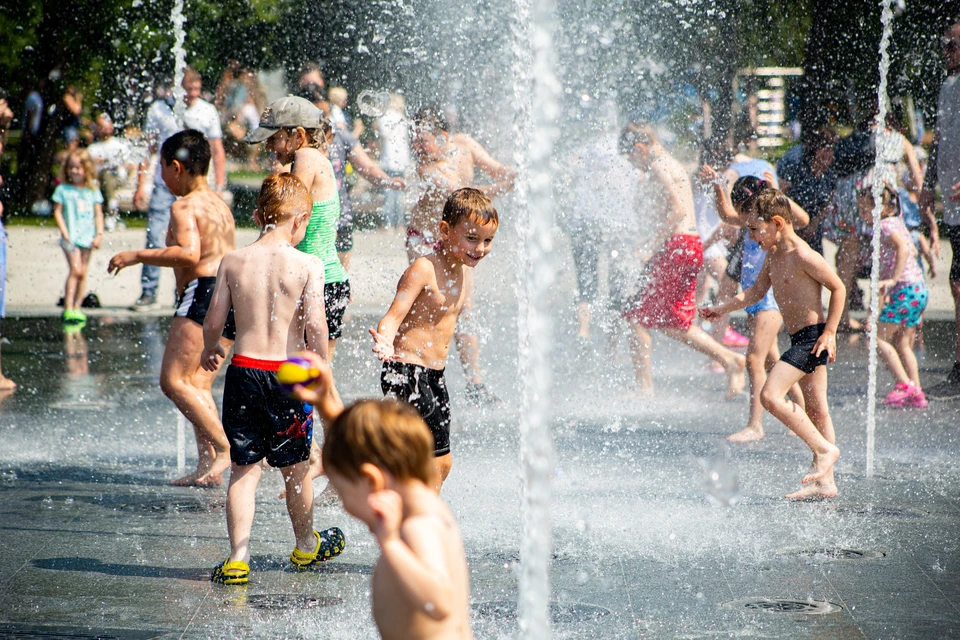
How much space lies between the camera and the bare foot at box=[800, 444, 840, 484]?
5457mm

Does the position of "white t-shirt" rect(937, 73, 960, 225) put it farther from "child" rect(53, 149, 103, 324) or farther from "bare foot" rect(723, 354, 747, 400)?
"child" rect(53, 149, 103, 324)

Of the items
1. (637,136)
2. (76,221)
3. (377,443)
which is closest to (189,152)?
(377,443)

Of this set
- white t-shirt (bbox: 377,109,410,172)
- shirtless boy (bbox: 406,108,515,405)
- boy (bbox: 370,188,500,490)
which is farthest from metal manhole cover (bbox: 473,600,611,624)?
white t-shirt (bbox: 377,109,410,172)

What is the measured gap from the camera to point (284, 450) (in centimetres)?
434

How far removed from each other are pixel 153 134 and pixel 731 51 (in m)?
9.62

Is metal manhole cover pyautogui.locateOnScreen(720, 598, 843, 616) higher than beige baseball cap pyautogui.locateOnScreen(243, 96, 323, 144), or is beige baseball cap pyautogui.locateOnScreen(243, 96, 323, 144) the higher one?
beige baseball cap pyautogui.locateOnScreen(243, 96, 323, 144)

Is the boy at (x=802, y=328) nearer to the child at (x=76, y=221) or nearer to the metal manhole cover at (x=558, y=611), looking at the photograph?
the metal manhole cover at (x=558, y=611)

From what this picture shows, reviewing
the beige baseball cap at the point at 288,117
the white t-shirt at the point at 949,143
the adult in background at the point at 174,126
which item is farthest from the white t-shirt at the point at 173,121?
the white t-shirt at the point at 949,143

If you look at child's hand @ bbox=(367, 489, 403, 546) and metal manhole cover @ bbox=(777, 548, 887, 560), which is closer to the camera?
child's hand @ bbox=(367, 489, 403, 546)

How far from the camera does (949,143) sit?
849 centimetres

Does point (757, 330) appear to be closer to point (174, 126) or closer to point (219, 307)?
point (219, 307)

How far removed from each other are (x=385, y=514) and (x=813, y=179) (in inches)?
317

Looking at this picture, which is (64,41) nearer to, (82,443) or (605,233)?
(605,233)

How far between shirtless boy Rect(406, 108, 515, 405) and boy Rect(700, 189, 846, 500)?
2230 millimetres
